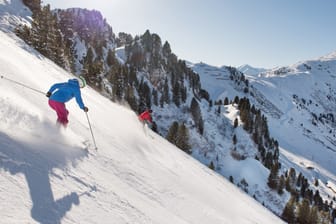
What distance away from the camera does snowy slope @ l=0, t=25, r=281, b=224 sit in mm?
6340

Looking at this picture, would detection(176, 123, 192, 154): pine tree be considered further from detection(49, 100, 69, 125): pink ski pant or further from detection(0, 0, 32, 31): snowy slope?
detection(49, 100, 69, 125): pink ski pant

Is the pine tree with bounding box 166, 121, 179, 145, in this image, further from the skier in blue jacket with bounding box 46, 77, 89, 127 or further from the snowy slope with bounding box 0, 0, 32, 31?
the skier in blue jacket with bounding box 46, 77, 89, 127

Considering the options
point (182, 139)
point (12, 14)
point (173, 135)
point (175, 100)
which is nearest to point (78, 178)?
point (12, 14)

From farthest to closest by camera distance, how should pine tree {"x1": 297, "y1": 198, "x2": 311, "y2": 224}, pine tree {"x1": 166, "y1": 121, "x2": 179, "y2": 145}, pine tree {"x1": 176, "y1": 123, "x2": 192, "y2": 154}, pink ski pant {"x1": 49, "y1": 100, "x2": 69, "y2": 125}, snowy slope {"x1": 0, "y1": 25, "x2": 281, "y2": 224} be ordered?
pine tree {"x1": 176, "y1": 123, "x2": 192, "y2": 154}, pine tree {"x1": 297, "y1": 198, "x2": 311, "y2": 224}, pine tree {"x1": 166, "y1": 121, "x2": 179, "y2": 145}, pink ski pant {"x1": 49, "y1": 100, "x2": 69, "y2": 125}, snowy slope {"x1": 0, "y1": 25, "x2": 281, "y2": 224}

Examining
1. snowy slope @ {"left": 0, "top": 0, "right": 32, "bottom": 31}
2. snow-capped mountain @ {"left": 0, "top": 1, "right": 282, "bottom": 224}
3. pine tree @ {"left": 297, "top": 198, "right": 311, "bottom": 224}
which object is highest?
snowy slope @ {"left": 0, "top": 0, "right": 32, "bottom": 31}

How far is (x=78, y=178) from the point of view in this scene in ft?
26.5

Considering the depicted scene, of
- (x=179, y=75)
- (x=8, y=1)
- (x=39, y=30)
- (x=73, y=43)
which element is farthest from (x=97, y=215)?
(x=179, y=75)

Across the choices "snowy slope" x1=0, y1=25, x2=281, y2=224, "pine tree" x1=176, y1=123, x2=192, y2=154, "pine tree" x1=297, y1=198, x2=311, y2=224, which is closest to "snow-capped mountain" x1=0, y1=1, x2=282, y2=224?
"snowy slope" x1=0, y1=25, x2=281, y2=224

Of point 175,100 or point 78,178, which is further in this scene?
point 175,100

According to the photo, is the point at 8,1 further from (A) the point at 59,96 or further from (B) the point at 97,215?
(B) the point at 97,215

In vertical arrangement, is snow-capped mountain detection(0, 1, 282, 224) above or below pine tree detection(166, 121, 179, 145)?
above

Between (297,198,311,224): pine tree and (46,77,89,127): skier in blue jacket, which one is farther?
(297,198,311,224): pine tree

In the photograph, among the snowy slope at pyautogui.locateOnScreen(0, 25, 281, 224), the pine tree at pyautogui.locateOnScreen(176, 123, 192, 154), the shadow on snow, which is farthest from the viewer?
the pine tree at pyautogui.locateOnScreen(176, 123, 192, 154)

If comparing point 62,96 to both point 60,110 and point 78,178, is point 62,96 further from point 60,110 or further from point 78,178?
point 78,178
